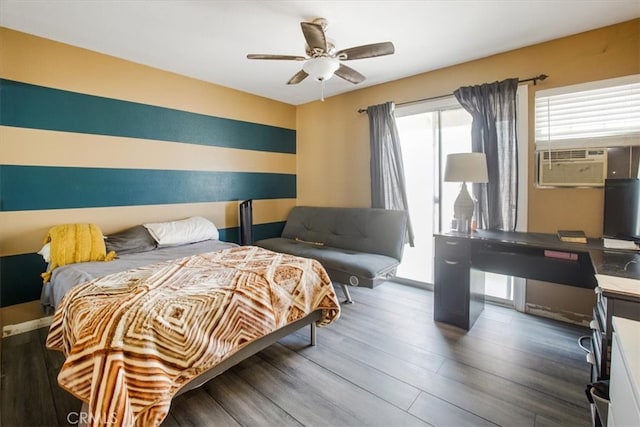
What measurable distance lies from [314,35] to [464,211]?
191 cm

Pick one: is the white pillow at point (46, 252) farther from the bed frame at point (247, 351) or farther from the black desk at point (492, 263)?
the black desk at point (492, 263)

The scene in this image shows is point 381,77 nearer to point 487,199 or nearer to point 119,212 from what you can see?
point 487,199

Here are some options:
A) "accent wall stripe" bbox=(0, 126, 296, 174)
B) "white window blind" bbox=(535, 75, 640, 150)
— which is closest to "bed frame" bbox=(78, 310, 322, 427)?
"accent wall stripe" bbox=(0, 126, 296, 174)

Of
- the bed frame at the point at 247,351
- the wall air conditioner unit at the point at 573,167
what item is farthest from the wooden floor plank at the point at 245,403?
the wall air conditioner unit at the point at 573,167

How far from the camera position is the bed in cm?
121

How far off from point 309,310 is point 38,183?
8.09ft

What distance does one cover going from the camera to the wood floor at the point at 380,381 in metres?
1.52

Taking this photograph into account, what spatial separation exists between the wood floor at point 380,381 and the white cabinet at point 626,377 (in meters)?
0.70

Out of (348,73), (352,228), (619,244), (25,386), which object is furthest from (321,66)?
(25,386)

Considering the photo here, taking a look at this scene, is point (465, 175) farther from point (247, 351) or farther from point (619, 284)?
point (247, 351)

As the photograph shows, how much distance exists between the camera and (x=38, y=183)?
7.88 ft

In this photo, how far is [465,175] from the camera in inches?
97.4

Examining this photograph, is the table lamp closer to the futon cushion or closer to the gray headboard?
the gray headboard

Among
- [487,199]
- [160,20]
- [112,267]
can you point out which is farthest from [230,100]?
[487,199]
